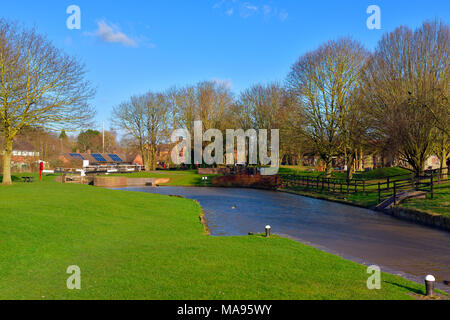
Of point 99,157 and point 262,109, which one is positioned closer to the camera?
point 262,109

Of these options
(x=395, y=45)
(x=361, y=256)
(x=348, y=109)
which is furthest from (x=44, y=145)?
(x=361, y=256)

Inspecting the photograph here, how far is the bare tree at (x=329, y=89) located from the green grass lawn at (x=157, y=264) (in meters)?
34.4

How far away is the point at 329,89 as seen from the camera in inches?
1769

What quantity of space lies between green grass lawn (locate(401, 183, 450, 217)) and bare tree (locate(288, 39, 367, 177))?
1888 cm

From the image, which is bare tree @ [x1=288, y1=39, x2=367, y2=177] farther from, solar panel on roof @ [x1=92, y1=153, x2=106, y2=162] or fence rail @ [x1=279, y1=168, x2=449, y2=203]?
solar panel on roof @ [x1=92, y1=153, x2=106, y2=162]

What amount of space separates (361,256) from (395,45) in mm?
28685

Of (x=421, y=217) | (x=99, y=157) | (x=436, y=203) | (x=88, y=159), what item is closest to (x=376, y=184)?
(x=436, y=203)

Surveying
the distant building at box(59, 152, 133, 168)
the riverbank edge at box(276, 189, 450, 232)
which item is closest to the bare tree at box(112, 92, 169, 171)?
the distant building at box(59, 152, 133, 168)

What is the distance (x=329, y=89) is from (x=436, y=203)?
83.9ft

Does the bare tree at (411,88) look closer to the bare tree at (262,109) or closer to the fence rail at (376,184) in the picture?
the fence rail at (376,184)

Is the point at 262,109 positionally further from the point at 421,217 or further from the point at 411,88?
the point at 421,217

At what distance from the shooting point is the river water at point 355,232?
1140cm
